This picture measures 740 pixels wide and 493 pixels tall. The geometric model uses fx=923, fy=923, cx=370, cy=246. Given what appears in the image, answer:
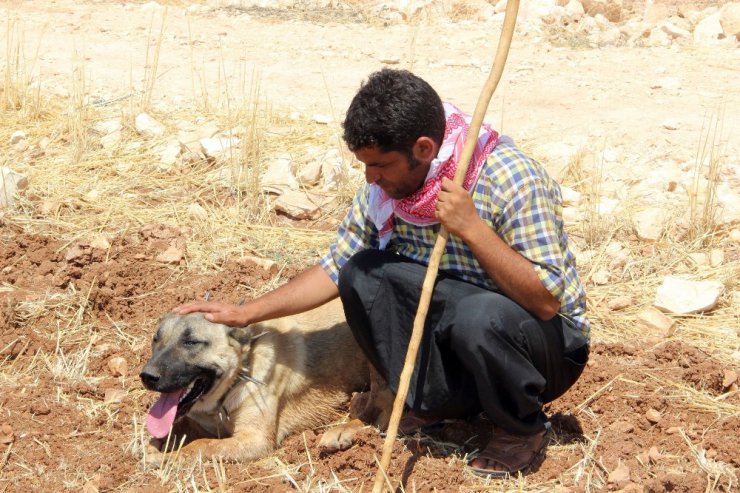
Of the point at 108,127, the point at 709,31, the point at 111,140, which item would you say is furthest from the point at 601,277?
the point at 709,31

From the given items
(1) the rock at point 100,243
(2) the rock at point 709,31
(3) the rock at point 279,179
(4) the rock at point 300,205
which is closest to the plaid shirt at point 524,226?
(4) the rock at point 300,205

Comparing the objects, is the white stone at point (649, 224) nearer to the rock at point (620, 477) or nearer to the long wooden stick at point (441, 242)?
the rock at point (620, 477)

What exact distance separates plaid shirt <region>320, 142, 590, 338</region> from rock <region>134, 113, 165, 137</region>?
4.43 metres

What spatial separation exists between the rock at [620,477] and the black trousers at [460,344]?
336 mm

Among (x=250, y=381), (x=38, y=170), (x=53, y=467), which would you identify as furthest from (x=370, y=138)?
(x=38, y=170)

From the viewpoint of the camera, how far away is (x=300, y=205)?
6.39m

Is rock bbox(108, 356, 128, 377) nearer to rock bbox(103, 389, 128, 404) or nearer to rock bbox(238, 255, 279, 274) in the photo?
rock bbox(103, 389, 128, 404)

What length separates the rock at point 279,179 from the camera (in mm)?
6621

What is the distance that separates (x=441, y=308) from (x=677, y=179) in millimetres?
3481

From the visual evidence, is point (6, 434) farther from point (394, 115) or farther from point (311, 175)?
point (311, 175)

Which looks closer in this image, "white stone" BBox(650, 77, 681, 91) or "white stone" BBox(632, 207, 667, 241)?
"white stone" BBox(632, 207, 667, 241)

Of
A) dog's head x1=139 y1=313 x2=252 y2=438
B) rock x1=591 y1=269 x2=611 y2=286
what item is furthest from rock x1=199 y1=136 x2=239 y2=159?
dog's head x1=139 y1=313 x2=252 y2=438

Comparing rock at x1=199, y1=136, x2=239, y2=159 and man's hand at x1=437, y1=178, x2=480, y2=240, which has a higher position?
man's hand at x1=437, y1=178, x2=480, y2=240

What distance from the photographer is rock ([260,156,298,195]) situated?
6.62 metres
